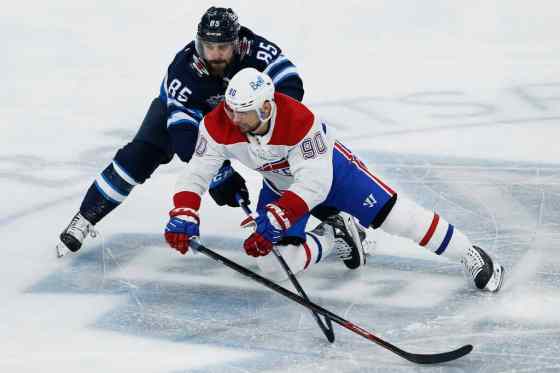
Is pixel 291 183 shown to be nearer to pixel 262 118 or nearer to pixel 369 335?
pixel 262 118

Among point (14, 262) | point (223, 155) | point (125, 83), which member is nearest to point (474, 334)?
point (223, 155)

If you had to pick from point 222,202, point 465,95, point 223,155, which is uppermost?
point 223,155

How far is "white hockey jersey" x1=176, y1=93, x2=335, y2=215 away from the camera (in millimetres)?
3793

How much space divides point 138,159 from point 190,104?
36 cm

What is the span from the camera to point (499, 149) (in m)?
5.95

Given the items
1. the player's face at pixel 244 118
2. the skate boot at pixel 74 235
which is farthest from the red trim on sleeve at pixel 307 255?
the skate boot at pixel 74 235

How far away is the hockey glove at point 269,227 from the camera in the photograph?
3699 mm

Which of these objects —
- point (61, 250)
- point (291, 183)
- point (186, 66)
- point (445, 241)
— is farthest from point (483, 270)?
point (61, 250)

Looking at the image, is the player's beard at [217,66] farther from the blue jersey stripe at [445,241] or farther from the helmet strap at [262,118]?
the blue jersey stripe at [445,241]

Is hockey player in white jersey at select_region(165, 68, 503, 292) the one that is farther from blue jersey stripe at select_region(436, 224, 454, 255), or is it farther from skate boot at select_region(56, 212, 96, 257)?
skate boot at select_region(56, 212, 96, 257)

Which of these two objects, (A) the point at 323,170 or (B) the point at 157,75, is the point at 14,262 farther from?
(B) the point at 157,75

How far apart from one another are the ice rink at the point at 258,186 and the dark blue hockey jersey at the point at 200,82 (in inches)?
22.5

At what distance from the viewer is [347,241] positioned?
4.27 metres

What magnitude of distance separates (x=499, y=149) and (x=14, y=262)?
9.31ft
